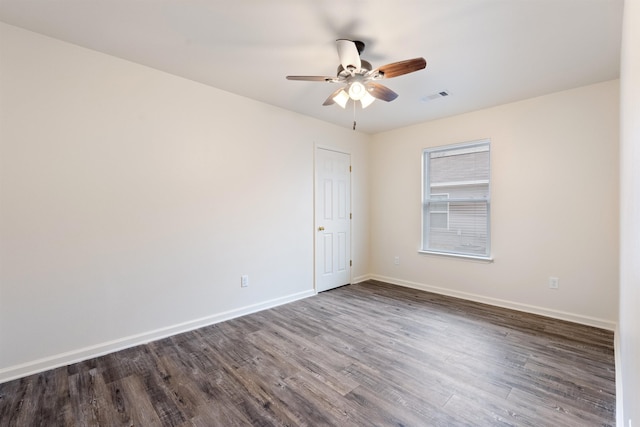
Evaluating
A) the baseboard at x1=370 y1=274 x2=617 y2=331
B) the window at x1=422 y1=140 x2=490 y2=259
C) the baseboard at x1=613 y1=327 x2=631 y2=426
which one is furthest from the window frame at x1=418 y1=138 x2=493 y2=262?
the baseboard at x1=613 y1=327 x2=631 y2=426

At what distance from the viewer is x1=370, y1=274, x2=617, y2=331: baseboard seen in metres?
2.96

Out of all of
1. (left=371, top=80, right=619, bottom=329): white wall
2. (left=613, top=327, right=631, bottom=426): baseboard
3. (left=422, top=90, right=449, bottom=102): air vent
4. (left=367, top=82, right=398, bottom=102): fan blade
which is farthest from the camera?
(left=422, top=90, right=449, bottom=102): air vent

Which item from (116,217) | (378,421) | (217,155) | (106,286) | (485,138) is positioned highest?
(485,138)

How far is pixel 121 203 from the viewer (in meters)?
2.53

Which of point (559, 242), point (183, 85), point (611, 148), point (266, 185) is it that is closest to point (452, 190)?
point (559, 242)

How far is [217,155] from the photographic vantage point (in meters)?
3.15

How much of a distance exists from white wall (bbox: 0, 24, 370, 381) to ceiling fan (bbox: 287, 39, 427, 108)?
4.42 feet

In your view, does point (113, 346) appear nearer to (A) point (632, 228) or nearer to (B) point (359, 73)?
(B) point (359, 73)

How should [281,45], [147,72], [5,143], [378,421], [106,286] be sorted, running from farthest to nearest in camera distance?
[147,72] < [106,286] < [281,45] < [5,143] < [378,421]

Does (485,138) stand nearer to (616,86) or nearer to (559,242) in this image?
(616,86)

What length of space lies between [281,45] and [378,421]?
2726mm

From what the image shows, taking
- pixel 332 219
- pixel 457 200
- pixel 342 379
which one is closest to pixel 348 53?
pixel 342 379

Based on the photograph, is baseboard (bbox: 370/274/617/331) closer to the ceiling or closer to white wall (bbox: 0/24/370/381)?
white wall (bbox: 0/24/370/381)

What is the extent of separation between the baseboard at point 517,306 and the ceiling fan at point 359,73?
2894 millimetres
